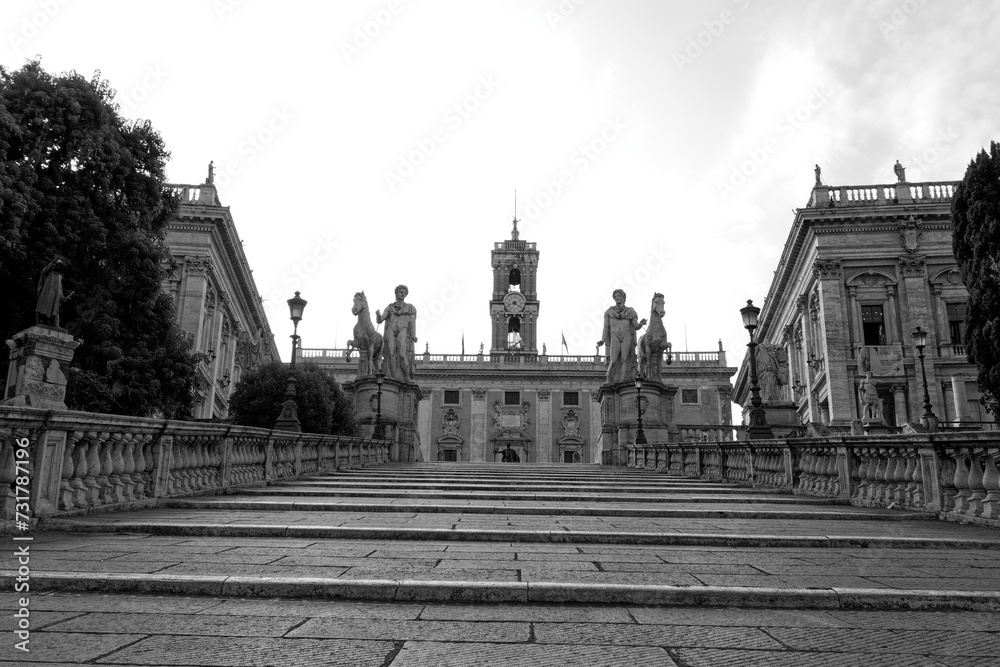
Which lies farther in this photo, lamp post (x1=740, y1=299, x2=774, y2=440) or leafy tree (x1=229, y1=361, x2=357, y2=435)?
leafy tree (x1=229, y1=361, x2=357, y2=435)

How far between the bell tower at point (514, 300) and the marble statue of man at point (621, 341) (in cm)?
4352

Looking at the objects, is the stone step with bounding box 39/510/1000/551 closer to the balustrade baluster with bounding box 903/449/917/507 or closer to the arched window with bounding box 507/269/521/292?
the balustrade baluster with bounding box 903/449/917/507

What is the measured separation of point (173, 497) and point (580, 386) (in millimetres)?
54303

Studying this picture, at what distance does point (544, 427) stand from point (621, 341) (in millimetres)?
38559

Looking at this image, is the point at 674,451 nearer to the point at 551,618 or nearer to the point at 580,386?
the point at 551,618

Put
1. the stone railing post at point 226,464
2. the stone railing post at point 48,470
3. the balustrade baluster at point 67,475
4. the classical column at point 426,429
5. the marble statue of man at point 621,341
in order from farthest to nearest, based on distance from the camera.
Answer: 1. the classical column at point 426,429
2. the marble statue of man at point 621,341
3. the stone railing post at point 226,464
4. the balustrade baluster at point 67,475
5. the stone railing post at point 48,470

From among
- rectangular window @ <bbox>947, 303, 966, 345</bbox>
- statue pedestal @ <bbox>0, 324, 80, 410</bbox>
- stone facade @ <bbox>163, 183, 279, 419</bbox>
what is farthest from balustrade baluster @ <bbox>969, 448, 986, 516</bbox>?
rectangular window @ <bbox>947, 303, 966, 345</bbox>

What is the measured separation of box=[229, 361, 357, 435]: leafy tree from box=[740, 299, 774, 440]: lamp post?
15954 millimetres

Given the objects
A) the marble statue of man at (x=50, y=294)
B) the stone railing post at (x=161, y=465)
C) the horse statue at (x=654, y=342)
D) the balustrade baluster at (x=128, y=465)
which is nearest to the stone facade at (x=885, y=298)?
the horse statue at (x=654, y=342)

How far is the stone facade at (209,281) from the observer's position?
3034 cm

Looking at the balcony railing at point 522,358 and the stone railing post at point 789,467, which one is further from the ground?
the balcony railing at point 522,358

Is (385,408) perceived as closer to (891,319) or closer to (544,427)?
(891,319)

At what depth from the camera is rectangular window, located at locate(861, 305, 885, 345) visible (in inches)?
1296

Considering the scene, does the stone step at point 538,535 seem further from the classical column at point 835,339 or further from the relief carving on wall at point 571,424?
the relief carving on wall at point 571,424
